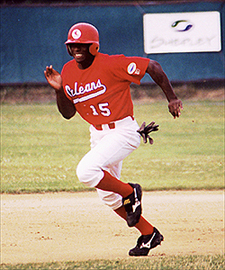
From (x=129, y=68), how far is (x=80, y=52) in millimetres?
417

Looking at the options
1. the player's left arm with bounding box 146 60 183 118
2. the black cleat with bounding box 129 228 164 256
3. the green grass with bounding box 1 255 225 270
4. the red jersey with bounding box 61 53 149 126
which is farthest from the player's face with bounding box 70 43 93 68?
the green grass with bounding box 1 255 225 270

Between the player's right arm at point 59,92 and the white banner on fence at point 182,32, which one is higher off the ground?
the white banner on fence at point 182,32

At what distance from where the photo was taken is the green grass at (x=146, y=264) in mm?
5086

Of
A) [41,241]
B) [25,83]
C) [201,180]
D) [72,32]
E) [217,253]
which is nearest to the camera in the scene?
[72,32]

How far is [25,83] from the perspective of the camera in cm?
1471

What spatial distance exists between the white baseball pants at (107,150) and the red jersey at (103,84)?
106mm

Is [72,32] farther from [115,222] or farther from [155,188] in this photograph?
[155,188]

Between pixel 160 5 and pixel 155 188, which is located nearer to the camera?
pixel 155 188

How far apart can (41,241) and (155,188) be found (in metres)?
3.71

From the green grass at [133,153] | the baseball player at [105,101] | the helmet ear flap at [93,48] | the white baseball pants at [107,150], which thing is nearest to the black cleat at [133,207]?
the baseball player at [105,101]

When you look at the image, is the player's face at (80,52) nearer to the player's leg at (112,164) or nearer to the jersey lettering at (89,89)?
the jersey lettering at (89,89)

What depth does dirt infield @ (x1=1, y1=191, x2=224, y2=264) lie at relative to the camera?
570 centimetres

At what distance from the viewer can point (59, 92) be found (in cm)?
369

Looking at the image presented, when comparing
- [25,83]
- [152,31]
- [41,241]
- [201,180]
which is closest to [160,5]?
[152,31]
